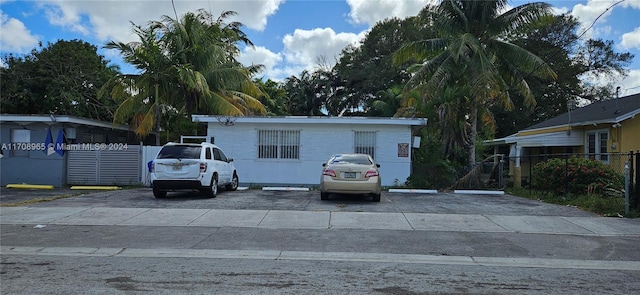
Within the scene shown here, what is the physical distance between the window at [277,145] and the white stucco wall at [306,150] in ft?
0.57

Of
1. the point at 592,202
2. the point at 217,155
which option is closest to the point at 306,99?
the point at 217,155

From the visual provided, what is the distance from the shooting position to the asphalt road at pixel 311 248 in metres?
5.65

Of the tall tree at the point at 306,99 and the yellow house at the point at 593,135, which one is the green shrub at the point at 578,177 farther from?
the tall tree at the point at 306,99

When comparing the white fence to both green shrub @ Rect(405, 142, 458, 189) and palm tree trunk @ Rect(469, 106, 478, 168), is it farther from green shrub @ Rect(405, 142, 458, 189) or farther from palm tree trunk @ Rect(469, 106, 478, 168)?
palm tree trunk @ Rect(469, 106, 478, 168)

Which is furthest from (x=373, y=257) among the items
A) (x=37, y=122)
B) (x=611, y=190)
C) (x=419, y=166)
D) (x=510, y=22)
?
(x=37, y=122)

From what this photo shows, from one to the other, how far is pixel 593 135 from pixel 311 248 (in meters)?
17.9

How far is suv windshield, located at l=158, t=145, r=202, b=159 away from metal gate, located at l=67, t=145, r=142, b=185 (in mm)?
5855

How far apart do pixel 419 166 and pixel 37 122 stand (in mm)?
15428

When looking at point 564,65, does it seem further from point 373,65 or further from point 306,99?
point 306,99

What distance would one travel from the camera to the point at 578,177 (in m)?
13.7

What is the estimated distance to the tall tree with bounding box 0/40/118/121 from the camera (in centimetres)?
2661

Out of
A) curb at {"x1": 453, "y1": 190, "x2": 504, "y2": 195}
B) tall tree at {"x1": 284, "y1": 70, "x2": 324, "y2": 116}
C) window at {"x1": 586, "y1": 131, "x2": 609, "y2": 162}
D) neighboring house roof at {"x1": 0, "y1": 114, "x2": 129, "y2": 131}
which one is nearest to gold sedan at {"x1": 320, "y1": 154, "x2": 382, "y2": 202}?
curb at {"x1": 453, "y1": 190, "x2": 504, "y2": 195}

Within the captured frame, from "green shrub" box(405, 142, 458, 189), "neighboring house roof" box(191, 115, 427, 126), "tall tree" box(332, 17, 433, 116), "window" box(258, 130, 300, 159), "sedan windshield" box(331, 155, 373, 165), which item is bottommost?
"green shrub" box(405, 142, 458, 189)

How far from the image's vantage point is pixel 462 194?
15805 mm
